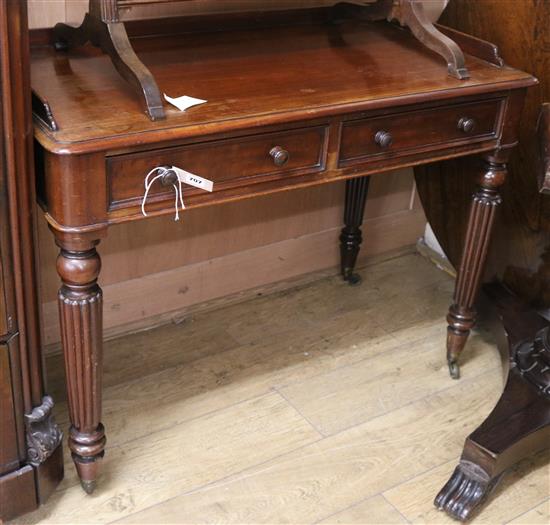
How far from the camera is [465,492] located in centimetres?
182

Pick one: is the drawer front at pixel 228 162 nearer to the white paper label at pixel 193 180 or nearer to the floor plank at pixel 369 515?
the white paper label at pixel 193 180

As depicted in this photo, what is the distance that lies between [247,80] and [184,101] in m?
0.20

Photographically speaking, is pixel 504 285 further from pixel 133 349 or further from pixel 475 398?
pixel 133 349

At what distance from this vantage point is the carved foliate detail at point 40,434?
64.9 inches

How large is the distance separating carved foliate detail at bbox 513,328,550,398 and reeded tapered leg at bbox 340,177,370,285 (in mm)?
639

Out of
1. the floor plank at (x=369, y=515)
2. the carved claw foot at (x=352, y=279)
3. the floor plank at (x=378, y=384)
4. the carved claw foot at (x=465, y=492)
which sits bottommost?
the carved claw foot at (x=352, y=279)

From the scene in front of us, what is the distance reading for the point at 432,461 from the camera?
76.8 inches

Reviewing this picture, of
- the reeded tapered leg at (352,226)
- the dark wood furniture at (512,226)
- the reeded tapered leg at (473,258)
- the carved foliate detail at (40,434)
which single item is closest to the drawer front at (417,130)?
the reeded tapered leg at (473,258)

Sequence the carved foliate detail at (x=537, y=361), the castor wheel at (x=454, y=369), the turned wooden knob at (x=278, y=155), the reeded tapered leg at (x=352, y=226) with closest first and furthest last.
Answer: the turned wooden knob at (x=278, y=155)
the carved foliate detail at (x=537, y=361)
the castor wheel at (x=454, y=369)
the reeded tapered leg at (x=352, y=226)

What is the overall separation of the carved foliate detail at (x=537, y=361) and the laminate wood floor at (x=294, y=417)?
17 centimetres

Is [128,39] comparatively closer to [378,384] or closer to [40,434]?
[40,434]

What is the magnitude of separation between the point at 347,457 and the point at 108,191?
86 cm

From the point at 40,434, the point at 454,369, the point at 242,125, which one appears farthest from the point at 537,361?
the point at 40,434

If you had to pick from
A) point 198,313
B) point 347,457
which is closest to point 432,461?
point 347,457
